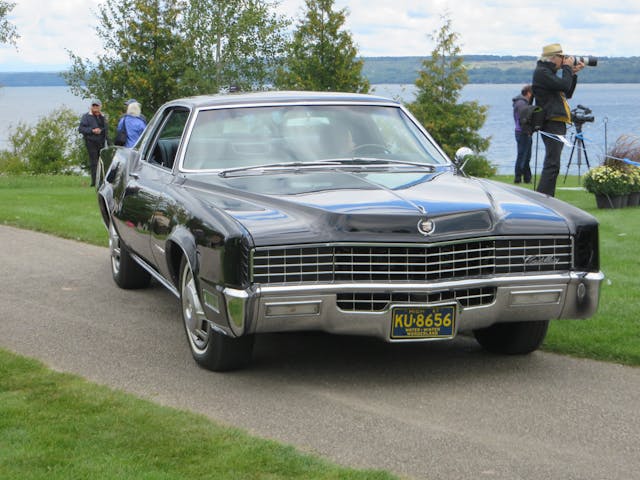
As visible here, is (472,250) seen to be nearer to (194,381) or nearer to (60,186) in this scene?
(194,381)

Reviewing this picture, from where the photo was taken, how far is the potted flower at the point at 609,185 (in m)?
15.5

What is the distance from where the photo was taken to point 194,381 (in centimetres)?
609

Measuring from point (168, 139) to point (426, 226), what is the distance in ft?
9.46

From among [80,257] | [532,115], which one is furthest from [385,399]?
[532,115]

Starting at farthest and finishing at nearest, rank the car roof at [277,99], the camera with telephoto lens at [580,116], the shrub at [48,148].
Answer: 1. the shrub at [48,148]
2. the camera with telephoto lens at [580,116]
3. the car roof at [277,99]

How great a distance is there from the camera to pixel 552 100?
39.7 ft

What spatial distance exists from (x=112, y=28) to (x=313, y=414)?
40.9 meters

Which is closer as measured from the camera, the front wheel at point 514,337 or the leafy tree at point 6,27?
the front wheel at point 514,337

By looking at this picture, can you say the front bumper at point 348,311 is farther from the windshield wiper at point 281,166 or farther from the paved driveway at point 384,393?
the windshield wiper at point 281,166

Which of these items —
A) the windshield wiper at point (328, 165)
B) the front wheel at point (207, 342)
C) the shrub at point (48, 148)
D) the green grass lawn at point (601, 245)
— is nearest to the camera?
the front wheel at point (207, 342)

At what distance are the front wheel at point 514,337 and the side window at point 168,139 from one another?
8.07 ft

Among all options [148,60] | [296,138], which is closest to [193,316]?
[296,138]

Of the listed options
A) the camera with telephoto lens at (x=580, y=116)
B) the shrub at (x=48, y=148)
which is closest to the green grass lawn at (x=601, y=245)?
the camera with telephoto lens at (x=580, y=116)

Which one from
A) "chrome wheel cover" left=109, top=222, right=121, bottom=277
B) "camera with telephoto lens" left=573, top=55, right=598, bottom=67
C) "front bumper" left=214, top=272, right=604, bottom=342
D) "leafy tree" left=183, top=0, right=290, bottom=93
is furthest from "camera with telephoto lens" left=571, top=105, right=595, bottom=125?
"leafy tree" left=183, top=0, right=290, bottom=93
